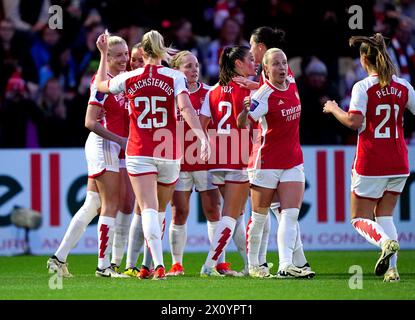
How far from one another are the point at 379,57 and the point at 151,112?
7.06 ft

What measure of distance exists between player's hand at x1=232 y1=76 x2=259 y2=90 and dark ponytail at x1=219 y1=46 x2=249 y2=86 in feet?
0.36

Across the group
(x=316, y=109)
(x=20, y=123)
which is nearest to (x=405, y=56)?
(x=316, y=109)

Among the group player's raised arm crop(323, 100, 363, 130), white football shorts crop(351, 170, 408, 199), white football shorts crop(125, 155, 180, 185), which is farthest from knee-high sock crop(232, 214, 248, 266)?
player's raised arm crop(323, 100, 363, 130)

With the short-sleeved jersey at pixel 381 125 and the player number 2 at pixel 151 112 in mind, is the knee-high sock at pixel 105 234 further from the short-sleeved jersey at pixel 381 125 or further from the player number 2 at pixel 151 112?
the short-sleeved jersey at pixel 381 125

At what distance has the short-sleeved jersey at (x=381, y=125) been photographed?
10180mm

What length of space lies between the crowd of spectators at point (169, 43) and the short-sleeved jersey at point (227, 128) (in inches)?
184

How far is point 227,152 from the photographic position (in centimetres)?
1118

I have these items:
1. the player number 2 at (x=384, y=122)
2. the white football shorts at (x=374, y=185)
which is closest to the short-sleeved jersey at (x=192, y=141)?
the white football shorts at (x=374, y=185)

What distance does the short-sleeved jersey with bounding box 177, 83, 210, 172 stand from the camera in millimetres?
11492

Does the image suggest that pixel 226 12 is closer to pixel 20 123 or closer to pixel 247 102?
pixel 20 123

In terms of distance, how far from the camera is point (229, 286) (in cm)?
980

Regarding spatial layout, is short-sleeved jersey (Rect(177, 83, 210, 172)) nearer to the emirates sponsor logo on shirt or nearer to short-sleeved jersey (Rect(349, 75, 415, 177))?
the emirates sponsor logo on shirt
